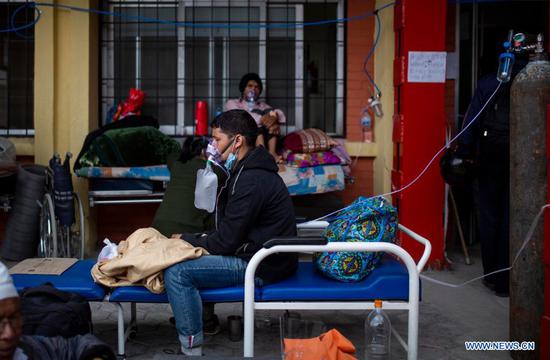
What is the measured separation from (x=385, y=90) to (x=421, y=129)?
0.90 m

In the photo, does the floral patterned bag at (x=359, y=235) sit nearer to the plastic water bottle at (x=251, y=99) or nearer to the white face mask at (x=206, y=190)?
the white face mask at (x=206, y=190)

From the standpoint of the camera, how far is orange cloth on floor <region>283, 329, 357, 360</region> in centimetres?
323

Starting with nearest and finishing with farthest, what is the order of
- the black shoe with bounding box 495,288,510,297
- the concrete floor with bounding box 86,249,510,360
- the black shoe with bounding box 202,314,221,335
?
the concrete floor with bounding box 86,249,510,360, the black shoe with bounding box 202,314,221,335, the black shoe with bounding box 495,288,510,297

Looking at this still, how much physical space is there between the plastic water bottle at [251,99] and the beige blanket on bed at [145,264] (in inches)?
134

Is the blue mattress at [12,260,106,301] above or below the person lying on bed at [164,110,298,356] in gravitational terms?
below

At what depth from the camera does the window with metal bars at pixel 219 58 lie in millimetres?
7969

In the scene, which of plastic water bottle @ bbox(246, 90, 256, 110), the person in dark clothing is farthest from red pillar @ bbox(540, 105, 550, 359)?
plastic water bottle @ bbox(246, 90, 256, 110)

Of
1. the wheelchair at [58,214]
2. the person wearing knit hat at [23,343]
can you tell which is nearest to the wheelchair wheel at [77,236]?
the wheelchair at [58,214]

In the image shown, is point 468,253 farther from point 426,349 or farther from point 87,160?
point 87,160

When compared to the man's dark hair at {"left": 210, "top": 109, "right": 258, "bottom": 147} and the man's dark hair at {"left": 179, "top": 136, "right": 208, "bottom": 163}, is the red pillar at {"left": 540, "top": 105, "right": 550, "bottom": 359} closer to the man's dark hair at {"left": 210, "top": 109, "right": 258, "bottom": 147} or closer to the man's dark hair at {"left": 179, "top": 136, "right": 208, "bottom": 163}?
the man's dark hair at {"left": 210, "top": 109, "right": 258, "bottom": 147}

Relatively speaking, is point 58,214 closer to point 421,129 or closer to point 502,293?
point 421,129

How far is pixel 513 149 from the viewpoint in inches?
173

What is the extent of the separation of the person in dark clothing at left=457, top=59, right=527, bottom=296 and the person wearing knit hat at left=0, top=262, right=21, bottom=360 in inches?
168

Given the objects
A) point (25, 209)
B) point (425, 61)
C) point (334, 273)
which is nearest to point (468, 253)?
point (425, 61)
